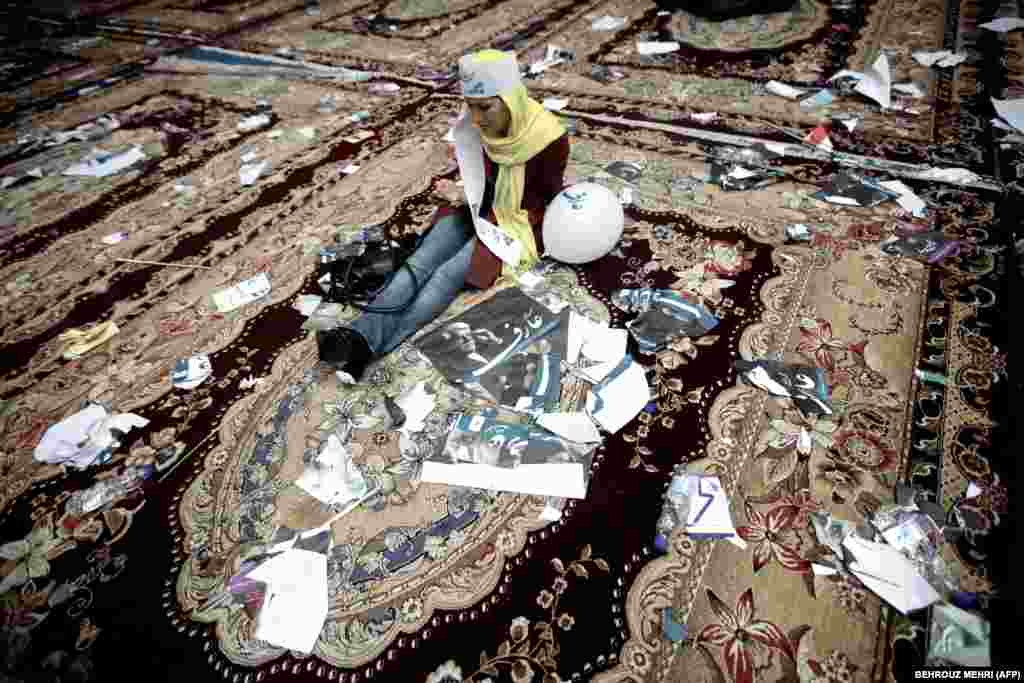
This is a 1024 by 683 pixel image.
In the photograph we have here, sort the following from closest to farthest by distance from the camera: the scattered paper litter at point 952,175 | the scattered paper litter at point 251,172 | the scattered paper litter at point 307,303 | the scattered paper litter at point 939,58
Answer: the scattered paper litter at point 307,303 < the scattered paper litter at point 952,175 < the scattered paper litter at point 251,172 < the scattered paper litter at point 939,58

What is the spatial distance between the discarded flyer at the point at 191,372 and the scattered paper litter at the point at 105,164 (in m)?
2.07

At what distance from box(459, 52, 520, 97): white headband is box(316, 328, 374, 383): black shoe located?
0.93m

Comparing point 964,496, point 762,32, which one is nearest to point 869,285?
point 964,496

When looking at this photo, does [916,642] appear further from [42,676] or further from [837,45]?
[837,45]

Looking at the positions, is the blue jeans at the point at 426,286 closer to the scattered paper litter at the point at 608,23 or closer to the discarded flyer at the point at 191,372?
the discarded flyer at the point at 191,372

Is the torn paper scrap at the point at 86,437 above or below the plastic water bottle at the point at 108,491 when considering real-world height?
above

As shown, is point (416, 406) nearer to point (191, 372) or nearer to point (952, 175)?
point (191, 372)

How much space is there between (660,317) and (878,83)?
101 inches

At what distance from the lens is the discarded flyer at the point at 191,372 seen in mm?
1869

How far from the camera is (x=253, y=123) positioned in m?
3.48

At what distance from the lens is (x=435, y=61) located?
404cm

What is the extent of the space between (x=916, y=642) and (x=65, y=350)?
2948 millimetres

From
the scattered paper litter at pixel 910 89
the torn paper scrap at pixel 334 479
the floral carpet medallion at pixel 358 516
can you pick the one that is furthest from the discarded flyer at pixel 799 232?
the torn paper scrap at pixel 334 479

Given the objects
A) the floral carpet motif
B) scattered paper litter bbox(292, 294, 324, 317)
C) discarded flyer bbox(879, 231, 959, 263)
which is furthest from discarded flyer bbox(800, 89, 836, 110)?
scattered paper litter bbox(292, 294, 324, 317)
